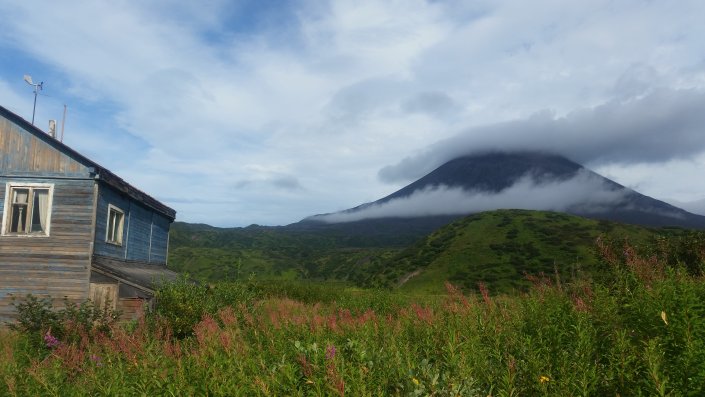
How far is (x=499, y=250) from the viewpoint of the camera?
2616 inches

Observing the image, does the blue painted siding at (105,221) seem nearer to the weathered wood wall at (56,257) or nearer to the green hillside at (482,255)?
the weathered wood wall at (56,257)

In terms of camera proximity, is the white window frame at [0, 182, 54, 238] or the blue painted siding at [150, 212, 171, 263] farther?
the blue painted siding at [150, 212, 171, 263]

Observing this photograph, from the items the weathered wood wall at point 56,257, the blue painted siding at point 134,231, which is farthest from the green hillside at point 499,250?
the weathered wood wall at point 56,257

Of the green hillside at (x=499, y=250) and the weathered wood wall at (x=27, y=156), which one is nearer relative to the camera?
the weathered wood wall at (x=27, y=156)

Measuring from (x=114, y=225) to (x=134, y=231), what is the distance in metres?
1.98

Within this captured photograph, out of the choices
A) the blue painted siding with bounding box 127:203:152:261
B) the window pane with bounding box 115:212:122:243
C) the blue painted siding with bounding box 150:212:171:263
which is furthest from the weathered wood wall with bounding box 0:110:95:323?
the blue painted siding with bounding box 150:212:171:263

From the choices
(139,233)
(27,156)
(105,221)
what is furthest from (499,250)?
(27,156)

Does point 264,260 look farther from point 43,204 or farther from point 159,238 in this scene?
point 43,204

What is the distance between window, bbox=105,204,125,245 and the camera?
17.9 m

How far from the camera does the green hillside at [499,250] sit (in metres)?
57.3

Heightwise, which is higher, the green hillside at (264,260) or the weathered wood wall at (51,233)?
the weathered wood wall at (51,233)

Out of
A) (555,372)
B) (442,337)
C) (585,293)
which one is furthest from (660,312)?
(442,337)

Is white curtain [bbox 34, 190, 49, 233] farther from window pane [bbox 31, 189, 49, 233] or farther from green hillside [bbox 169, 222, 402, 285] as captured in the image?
green hillside [bbox 169, 222, 402, 285]

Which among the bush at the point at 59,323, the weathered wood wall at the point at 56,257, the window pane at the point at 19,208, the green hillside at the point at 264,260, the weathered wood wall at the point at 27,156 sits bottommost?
the green hillside at the point at 264,260
